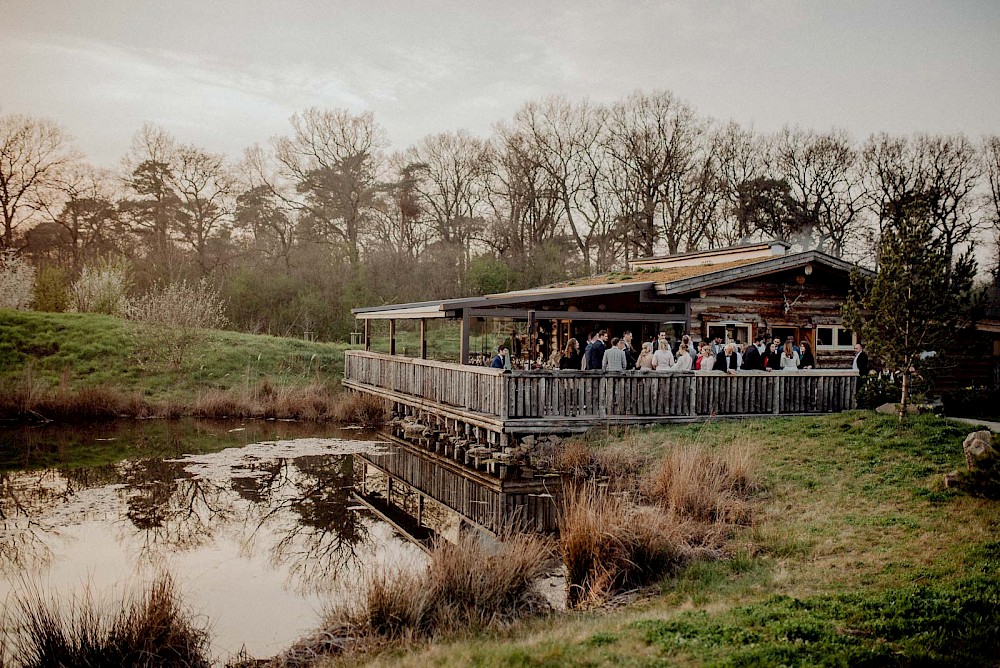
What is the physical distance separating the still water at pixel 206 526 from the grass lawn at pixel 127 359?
6.37 m

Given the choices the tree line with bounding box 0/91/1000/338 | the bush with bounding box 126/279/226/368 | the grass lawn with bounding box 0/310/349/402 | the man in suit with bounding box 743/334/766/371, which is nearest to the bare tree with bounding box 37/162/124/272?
the tree line with bounding box 0/91/1000/338

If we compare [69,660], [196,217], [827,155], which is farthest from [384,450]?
[827,155]

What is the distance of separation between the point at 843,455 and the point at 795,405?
3852 mm

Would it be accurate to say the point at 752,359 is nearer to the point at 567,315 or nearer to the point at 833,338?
the point at 567,315

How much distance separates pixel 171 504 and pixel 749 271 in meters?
13.8

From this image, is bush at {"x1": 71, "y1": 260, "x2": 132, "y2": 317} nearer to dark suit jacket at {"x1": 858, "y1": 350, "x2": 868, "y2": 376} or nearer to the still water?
the still water

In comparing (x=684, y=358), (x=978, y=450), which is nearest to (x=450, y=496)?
(x=684, y=358)

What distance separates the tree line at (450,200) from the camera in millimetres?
35062

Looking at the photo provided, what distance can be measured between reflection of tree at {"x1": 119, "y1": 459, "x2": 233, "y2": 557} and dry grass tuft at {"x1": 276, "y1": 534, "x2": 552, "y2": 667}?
175 inches

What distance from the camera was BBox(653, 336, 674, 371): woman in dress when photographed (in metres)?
15.0

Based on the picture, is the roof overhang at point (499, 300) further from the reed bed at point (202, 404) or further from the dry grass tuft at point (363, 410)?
the reed bed at point (202, 404)

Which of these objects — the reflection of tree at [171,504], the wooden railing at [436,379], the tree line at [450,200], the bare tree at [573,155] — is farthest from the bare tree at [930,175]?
the reflection of tree at [171,504]

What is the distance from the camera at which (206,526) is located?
1157 cm

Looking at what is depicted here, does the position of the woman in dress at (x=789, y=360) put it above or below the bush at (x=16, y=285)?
below
